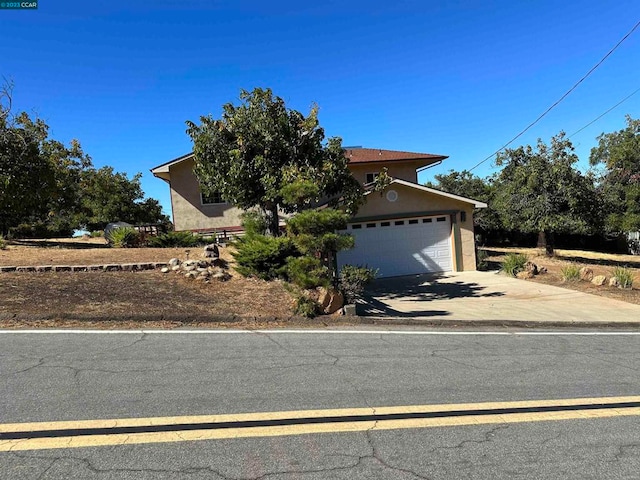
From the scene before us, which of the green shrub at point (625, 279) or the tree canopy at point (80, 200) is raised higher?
the tree canopy at point (80, 200)

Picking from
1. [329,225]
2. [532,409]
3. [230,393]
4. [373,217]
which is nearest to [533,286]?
[373,217]

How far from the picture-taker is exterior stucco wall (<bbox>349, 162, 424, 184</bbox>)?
23.6 meters

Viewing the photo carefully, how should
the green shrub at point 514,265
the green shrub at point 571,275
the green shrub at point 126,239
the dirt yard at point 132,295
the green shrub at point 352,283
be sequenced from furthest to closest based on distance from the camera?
the green shrub at point 514,265
the green shrub at point 126,239
the green shrub at point 571,275
the green shrub at point 352,283
the dirt yard at point 132,295

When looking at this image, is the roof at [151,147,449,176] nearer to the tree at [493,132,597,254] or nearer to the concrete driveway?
the tree at [493,132,597,254]

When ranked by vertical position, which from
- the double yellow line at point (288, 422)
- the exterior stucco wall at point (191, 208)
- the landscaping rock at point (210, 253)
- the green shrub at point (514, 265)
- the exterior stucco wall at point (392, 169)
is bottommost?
the double yellow line at point (288, 422)

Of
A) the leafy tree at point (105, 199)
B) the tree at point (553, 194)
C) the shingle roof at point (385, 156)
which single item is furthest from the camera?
the leafy tree at point (105, 199)

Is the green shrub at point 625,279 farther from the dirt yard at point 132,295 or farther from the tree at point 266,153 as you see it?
the dirt yard at point 132,295

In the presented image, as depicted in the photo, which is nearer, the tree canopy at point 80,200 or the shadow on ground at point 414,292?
the shadow on ground at point 414,292

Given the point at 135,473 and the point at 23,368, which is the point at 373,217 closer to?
the point at 23,368

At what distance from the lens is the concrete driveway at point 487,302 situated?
32.7ft

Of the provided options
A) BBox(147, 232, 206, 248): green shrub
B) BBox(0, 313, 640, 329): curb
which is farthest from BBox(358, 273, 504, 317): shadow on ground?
BBox(147, 232, 206, 248): green shrub

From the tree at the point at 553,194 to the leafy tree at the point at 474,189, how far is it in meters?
8.62

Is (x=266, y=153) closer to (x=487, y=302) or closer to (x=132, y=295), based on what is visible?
(x=132, y=295)

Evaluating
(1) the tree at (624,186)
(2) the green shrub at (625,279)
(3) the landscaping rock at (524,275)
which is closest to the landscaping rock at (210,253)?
(3) the landscaping rock at (524,275)
